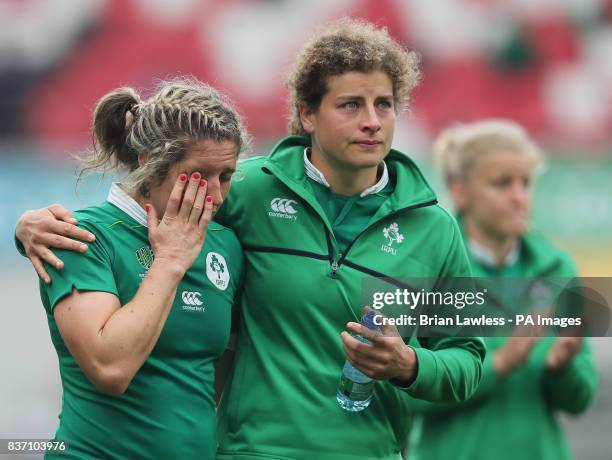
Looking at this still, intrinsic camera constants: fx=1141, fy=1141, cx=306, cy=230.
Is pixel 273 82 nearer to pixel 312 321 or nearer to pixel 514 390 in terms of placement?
pixel 514 390

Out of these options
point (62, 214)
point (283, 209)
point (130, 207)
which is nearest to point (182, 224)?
point (130, 207)

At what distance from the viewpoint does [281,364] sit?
10.3 ft

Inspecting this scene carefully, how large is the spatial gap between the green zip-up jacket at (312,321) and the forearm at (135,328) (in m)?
0.52

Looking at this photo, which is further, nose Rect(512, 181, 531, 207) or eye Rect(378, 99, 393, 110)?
nose Rect(512, 181, 531, 207)

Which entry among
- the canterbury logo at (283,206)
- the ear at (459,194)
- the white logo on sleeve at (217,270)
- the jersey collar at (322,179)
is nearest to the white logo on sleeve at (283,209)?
the canterbury logo at (283,206)

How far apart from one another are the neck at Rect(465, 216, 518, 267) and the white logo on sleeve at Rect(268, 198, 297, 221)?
1.65 m

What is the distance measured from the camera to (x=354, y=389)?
10.1 ft

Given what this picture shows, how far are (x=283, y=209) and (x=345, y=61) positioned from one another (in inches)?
18.1

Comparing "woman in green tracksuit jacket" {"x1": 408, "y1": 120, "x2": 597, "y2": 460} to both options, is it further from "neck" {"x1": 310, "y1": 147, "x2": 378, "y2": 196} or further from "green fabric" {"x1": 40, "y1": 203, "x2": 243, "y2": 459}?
"green fabric" {"x1": 40, "y1": 203, "x2": 243, "y2": 459}

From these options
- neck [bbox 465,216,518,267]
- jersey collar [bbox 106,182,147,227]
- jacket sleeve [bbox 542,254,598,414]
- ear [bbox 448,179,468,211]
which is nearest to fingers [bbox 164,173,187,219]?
jersey collar [bbox 106,182,147,227]

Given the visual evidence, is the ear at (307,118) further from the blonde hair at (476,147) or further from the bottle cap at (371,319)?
the blonde hair at (476,147)

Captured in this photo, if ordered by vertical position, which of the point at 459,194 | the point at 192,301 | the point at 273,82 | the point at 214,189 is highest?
the point at 273,82

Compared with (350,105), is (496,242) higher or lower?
higher

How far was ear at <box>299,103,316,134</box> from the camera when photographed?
3.38 metres
